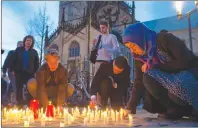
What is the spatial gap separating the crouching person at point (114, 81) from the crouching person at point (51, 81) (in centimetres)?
62

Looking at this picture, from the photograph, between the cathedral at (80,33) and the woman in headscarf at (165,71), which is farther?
the cathedral at (80,33)

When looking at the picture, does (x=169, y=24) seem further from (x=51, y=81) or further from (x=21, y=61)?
(x=51, y=81)

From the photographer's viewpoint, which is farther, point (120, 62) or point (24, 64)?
point (24, 64)

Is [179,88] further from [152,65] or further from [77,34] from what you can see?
[77,34]

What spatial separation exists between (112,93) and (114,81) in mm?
239

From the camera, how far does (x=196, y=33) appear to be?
23.2 m

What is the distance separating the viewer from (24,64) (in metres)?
5.81

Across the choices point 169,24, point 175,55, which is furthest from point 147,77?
point 169,24

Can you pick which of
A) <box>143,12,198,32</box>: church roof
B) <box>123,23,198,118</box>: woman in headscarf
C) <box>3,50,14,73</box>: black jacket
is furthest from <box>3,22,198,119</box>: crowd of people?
<box>143,12,198,32</box>: church roof

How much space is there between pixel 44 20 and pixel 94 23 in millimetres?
6791

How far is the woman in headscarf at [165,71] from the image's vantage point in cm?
286

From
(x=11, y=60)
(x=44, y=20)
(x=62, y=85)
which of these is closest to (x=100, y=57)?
(x=62, y=85)

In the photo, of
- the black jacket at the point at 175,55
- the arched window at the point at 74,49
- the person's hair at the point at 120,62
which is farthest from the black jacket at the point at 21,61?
the arched window at the point at 74,49

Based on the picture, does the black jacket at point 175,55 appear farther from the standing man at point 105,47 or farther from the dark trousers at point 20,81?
the dark trousers at point 20,81
